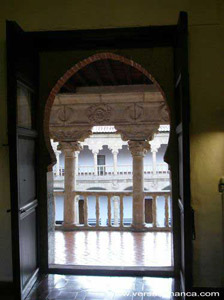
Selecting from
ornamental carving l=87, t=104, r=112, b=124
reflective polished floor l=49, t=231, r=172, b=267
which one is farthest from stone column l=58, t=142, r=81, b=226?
ornamental carving l=87, t=104, r=112, b=124

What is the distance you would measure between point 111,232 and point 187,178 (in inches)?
207

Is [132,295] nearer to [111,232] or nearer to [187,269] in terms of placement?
[187,269]

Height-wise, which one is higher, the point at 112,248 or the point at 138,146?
the point at 138,146

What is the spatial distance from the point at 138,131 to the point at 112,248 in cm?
309

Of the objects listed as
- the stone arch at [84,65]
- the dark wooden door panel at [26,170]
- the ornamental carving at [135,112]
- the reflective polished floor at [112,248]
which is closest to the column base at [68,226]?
the reflective polished floor at [112,248]

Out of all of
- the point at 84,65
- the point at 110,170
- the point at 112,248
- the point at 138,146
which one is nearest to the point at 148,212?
the point at 110,170

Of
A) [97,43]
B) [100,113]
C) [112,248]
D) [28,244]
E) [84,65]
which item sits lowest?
[112,248]

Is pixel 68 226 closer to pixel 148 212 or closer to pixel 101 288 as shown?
pixel 101 288

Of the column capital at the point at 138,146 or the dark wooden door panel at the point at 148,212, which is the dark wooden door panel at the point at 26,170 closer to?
the column capital at the point at 138,146

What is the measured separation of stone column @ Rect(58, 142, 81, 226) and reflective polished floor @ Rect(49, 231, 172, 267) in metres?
0.48

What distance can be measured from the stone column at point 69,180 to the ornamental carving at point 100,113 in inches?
40.3

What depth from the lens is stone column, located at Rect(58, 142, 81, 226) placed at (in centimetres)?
886

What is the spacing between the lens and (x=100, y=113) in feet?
27.9

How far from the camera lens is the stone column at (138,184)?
8.55 m
